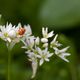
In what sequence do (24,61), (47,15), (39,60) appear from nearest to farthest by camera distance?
(39,60), (24,61), (47,15)

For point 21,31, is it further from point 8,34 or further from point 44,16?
point 44,16

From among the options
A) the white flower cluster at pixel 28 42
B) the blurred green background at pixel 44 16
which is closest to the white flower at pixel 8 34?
the white flower cluster at pixel 28 42

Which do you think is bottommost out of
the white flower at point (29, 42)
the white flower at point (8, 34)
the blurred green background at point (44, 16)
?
the white flower at point (29, 42)

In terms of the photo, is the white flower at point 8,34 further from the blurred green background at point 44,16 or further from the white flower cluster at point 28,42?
the blurred green background at point 44,16

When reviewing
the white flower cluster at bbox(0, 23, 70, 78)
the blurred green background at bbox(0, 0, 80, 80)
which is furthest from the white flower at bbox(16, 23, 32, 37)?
the blurred green background at bbox(0, 0, 80, 80)

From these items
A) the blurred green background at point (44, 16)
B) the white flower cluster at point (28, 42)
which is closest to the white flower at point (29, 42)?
the white flower cluster at point (28, 42)

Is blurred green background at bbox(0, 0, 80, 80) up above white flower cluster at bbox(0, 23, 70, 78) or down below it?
above

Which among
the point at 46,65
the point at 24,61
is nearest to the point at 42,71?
the point at 46,65

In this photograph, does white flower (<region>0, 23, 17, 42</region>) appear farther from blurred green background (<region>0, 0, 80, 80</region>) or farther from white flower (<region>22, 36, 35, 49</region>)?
blurred green background (<region>0, 0, 80, 80</region>)

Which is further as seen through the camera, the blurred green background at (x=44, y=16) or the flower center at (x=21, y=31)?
the blurred green background at (x=44, y=16)

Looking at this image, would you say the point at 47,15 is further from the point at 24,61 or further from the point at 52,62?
the point at 52,62

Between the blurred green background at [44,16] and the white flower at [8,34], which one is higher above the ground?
the blurred green background at [44,16]
